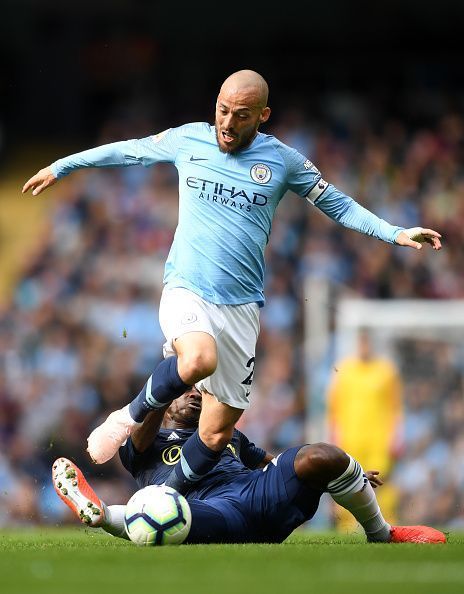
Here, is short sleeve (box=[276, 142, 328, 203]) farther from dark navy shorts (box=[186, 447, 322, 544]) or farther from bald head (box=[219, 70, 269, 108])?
dark navy shorts (box=[186, 447, 322, 544])

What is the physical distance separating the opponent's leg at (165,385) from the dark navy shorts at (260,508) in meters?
0.62

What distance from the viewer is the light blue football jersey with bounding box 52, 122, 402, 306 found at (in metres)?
7.86

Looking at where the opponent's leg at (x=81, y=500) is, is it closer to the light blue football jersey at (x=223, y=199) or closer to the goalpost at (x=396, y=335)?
the light blue football jersey at (x=223, y=199)

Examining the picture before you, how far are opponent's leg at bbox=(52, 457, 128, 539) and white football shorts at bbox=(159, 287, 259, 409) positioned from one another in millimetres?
931

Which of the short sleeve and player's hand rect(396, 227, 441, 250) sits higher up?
the short sleeve

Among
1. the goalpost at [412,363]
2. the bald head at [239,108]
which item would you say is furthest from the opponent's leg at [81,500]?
the goalpost at [412,363]

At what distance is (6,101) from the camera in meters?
20.7

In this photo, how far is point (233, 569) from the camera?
5707 mm

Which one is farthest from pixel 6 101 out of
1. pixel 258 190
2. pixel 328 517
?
pixel 258 190

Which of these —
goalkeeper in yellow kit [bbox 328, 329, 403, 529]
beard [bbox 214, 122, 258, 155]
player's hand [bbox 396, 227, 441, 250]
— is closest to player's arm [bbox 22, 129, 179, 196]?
beard [bbox 214, 122, 258, 155]

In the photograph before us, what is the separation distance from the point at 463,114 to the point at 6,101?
6.87 meters

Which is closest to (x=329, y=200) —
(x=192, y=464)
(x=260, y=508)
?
(x=192, y=464)

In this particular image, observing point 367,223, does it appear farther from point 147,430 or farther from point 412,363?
point 412,363

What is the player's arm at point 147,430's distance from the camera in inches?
300
